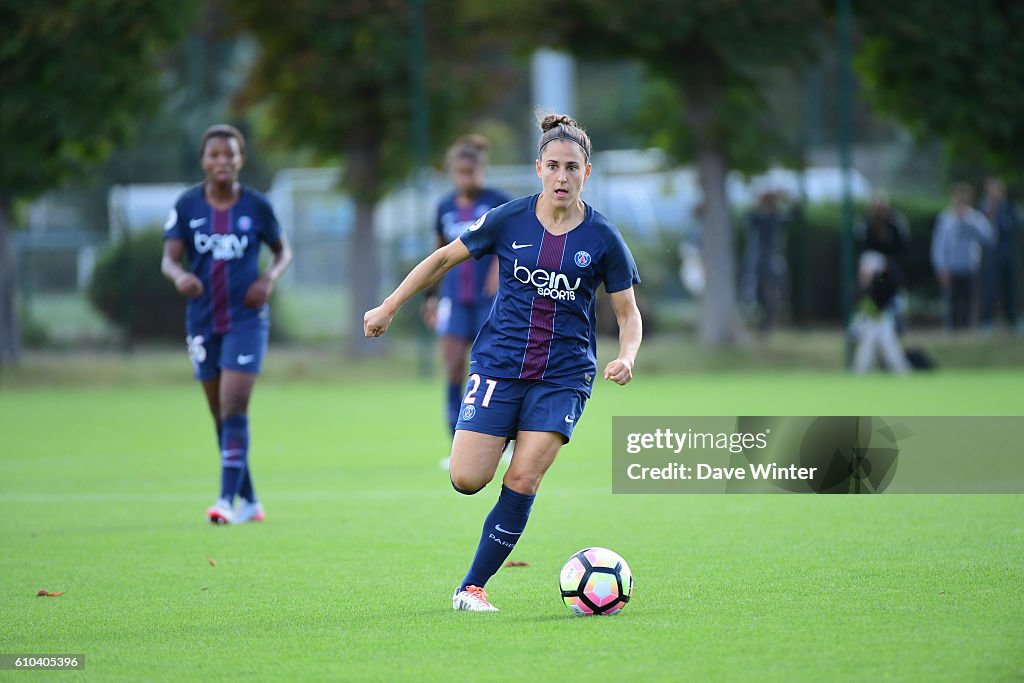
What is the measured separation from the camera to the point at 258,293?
8.75m

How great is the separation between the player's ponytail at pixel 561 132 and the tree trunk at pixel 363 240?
16.3 m

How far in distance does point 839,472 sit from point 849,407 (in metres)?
4.66

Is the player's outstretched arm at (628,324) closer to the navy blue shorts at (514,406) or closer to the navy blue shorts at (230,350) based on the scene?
the navy blue shorts at (514,406)

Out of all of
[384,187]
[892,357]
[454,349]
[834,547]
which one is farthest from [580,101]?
[834,547]

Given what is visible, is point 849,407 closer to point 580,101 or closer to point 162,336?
point 162,336

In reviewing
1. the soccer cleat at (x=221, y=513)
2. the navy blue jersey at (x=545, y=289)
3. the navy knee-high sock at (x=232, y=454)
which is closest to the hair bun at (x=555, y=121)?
the navy blue jersey at (x=545, y=289)

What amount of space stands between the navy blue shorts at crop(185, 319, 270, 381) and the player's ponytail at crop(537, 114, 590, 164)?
3.23m

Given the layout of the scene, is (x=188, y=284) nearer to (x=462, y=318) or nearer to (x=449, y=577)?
(x=449, y=577)

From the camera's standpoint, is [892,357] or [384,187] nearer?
[892,357]

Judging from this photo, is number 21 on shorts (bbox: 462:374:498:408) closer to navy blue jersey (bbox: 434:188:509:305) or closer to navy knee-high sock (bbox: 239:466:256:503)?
navy knee-high sock (bbox: 239:466:256:503)

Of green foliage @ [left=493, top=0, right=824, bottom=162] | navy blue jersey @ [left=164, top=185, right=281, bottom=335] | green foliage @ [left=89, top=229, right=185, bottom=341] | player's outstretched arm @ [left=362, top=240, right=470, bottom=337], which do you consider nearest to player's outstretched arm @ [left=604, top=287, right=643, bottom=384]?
player's outstretched arm @ [left=362, top=240, right=470, bottom=337]

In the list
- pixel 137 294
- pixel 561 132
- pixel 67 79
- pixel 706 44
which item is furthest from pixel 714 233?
pixel 561 132

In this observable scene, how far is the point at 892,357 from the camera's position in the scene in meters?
19.9

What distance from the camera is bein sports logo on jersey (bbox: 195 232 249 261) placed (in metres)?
8.91
